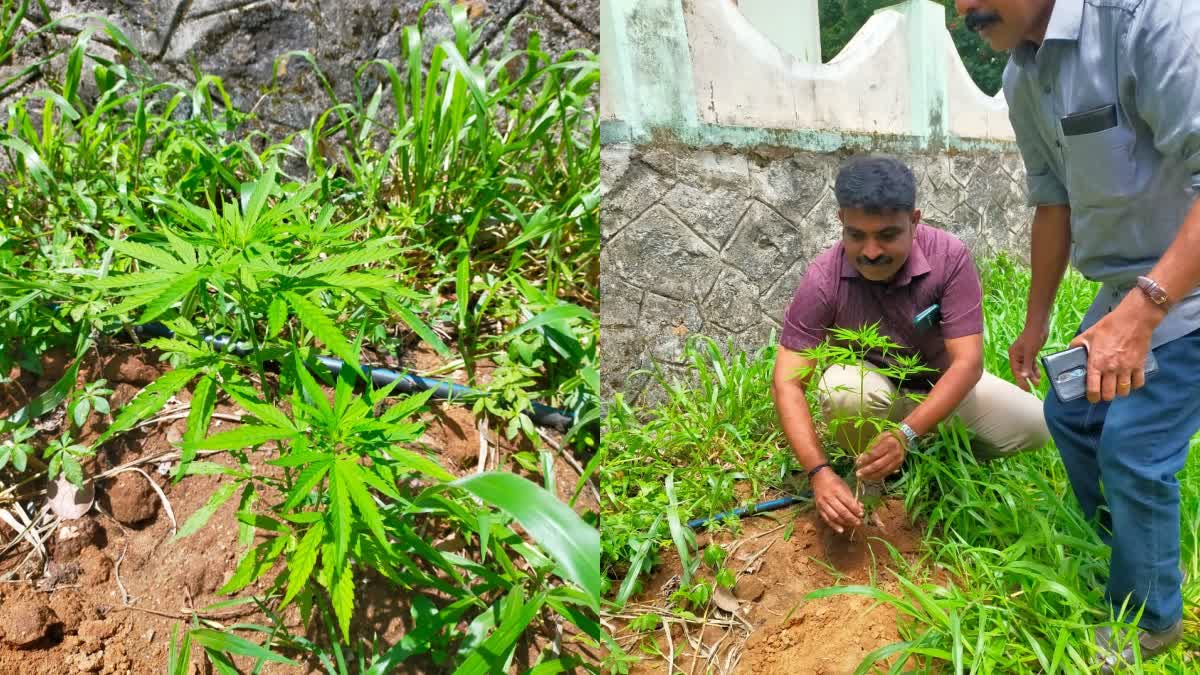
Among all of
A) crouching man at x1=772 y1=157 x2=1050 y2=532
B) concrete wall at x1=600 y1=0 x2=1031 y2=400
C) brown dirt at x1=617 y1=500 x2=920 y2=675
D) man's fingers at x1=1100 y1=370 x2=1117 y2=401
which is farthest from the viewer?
concrete wall at x1=600 y1=0 x2=1031 y2=400

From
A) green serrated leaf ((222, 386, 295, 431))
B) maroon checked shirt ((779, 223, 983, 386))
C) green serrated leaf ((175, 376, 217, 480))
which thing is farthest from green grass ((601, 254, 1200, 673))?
green serrated leaf ((175, 376, 217, 480))

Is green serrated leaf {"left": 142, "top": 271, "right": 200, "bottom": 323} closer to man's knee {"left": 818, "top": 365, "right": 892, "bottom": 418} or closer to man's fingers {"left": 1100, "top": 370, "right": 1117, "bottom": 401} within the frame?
man's knee {"left": 818, "top": 365, "right": 892, "bottom": 418}

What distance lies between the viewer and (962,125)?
370 centimetres

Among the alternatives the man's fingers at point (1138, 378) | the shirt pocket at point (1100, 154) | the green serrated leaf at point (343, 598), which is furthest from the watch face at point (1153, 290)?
the green serrated leaf at point (343, 598)

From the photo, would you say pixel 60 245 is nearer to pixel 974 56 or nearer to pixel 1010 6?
pixel 1010 6

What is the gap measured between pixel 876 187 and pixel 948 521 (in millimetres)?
835

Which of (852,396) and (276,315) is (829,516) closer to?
(852,396)

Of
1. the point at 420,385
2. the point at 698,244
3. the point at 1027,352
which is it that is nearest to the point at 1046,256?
the point at 1027,352

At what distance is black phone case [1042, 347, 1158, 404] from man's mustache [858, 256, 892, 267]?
0.52 m

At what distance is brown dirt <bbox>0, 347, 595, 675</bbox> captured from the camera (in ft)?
5.56

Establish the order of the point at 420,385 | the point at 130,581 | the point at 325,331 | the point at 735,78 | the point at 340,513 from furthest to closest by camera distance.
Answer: the point at 735,78 < the point at 420,385 < the point at 130,581 < the point at 325,331 < the point at 340,513

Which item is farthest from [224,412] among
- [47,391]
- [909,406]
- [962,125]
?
[962,125]

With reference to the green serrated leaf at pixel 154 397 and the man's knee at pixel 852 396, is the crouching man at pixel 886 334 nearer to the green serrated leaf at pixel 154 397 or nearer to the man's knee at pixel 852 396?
the man's knee at pixel 852 396

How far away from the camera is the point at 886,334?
2.09 m
